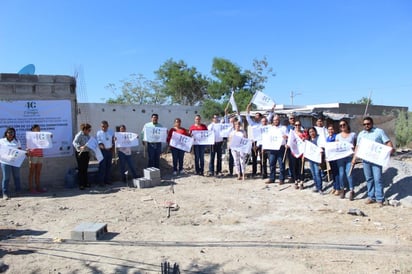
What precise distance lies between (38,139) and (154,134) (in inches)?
128

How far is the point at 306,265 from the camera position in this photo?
4.58 metres

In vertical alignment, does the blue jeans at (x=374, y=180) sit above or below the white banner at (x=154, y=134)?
below

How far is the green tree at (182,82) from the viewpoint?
31.9m

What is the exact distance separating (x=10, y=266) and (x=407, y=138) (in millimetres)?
22427

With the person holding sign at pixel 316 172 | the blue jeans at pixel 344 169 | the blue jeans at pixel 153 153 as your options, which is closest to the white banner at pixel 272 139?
the person holding sign at pixel 316 172

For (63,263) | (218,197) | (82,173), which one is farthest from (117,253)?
(82,173)

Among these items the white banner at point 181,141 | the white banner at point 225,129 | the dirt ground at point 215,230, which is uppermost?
the white banner at point 225,129

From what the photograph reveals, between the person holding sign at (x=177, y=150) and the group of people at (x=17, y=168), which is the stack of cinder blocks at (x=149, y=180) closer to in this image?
the person holding sign at (x=177, y=150)

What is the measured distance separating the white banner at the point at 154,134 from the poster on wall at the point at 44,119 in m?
2.15

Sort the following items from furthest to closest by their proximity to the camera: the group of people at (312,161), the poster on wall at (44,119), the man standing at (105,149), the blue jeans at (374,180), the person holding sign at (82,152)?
the man standing at (105,149) → the person holding sign at (82,152) → the poster on wall at (44,119) → the group of people at (312,161) → the blue jeans at (374,180)

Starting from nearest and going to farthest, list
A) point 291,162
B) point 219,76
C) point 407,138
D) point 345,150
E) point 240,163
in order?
1. point 345,150
2. point 291,162
3. point 240,163
4. point 407,138
5. point 219,76

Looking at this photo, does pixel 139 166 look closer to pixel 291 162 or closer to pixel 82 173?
pixel 82 173

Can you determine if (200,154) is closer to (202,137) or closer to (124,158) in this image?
(202,137)

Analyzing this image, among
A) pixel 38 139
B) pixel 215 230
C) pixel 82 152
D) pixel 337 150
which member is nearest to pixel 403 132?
pixel 337 150
